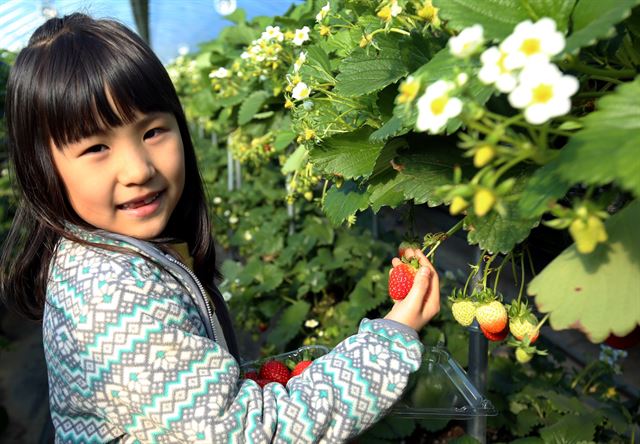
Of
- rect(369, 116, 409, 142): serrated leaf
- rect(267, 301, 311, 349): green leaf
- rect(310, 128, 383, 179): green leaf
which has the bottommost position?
rect(267, 301, 311, 349): green leaf

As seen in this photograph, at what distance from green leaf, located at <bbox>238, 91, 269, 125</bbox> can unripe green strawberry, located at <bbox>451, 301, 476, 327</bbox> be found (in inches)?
61.3

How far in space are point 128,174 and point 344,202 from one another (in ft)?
1.24

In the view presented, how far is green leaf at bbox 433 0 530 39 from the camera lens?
0.63 metres

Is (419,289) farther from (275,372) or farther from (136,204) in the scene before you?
(136,204)

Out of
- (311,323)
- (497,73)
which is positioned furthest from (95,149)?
(311,323)

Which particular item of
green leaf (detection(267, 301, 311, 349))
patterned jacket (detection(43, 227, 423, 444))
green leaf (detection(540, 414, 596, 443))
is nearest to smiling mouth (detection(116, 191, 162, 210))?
patterned jacket (detection(43, 227, 423, 444))

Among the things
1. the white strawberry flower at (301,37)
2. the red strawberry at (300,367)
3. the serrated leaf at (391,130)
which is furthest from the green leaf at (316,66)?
the red strawberry at (300,367)

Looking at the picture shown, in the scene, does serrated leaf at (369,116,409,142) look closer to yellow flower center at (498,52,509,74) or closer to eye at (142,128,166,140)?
yellow flower center at (498,52,509,74)

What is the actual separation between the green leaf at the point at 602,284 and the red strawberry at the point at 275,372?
2.52 ft

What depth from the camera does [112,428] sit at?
1162 mm

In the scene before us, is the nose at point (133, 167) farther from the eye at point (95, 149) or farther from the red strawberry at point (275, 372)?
the red strawberry at point (275, 372)

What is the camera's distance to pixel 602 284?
579 millimetres

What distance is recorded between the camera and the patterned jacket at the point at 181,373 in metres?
1.02

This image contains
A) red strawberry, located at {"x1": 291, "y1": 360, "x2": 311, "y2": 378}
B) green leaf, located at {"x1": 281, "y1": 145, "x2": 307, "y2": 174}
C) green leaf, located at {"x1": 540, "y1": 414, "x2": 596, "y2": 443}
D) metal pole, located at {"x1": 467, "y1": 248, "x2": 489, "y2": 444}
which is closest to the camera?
red strawberry, located at {"x1": 291, "y1": 360, "x2": 311, "y2": 378}
